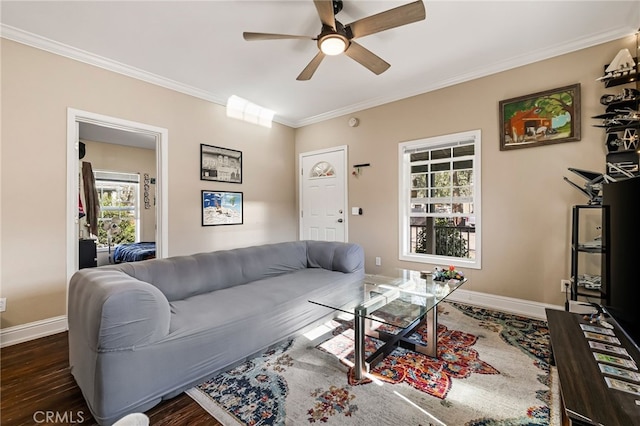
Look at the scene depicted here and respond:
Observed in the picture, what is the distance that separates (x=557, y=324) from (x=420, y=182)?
2675 millimetres

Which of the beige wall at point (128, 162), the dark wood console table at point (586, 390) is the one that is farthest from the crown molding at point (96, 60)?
the dark wood console table at point (586, 390)

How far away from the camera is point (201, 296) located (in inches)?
91.7

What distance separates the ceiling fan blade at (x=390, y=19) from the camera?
1.86 m

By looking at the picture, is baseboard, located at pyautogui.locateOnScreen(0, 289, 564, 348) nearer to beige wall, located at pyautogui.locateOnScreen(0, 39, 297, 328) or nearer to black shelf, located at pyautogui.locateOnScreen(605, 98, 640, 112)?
beige wall, located at pyautogui.locateOnScreen(0, 39, 297, 328)

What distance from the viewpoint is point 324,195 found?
16.1ft

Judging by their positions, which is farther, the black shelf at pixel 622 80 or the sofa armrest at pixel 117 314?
the black shelf at pixel 622 80

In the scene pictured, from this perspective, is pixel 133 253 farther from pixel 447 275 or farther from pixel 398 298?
pixel 447 275

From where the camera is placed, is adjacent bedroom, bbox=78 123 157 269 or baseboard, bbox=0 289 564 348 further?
adjacent bedroom, bbox=78 123 157 269

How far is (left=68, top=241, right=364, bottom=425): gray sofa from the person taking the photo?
145 cm

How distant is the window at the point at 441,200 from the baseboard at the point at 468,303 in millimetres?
398

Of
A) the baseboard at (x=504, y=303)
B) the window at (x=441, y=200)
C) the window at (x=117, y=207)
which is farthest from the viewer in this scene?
the window at (x=117, y=207)

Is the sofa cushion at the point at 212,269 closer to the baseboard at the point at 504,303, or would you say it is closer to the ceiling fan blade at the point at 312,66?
the ceiling fan blade at the point at 312,66

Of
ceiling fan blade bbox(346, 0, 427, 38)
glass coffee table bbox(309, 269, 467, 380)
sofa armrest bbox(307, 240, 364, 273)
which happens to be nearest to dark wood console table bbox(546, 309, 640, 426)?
glass coffee table bbox(309, 269, 467, 380)

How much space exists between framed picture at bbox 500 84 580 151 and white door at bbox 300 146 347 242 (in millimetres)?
2280
